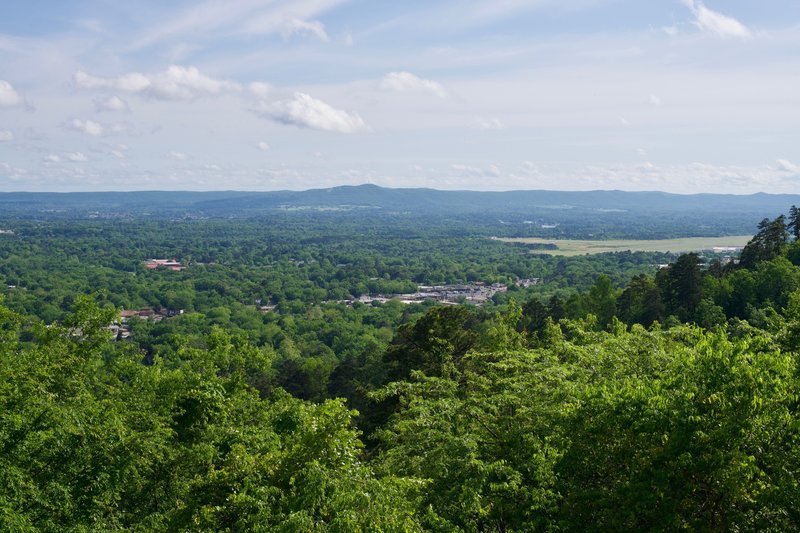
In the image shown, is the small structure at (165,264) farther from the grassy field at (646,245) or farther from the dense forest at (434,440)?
the dense forest at (434,440)

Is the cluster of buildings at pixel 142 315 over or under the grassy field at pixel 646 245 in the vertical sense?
under

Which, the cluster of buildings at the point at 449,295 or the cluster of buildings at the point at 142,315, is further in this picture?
the cluster of buildings at the point at 449,295

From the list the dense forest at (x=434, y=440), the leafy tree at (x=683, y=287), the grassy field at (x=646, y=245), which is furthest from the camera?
the grassy field at (x=646, y=245)

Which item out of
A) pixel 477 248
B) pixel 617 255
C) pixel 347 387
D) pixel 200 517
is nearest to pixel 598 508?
pixel 200 517

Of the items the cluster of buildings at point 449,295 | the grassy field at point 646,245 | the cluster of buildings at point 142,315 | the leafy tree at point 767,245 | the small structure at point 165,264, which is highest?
the leafy tree at point 767,245

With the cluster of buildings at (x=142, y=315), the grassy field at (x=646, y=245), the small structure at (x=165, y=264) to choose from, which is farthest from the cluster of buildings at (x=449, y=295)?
the small structure at (x=165, y=264)

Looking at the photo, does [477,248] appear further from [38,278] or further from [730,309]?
[730,309]

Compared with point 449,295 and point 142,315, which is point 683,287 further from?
point 449,295

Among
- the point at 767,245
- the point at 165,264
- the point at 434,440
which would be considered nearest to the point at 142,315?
the point at 165,264

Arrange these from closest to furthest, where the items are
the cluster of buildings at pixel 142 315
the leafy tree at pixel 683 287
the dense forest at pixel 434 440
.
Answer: the dense forest at pixel 434 440 < the leafy tree at pixel 683 287 < the cluster of buildings at pixel 142 315

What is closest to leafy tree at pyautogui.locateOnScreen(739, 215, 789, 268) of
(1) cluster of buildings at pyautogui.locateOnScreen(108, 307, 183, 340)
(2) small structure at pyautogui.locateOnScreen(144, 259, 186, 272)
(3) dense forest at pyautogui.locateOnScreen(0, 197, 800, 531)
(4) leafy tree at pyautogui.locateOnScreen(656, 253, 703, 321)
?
(4) leafy tree at pyautogui.locateOnScreen(656, 253, 703, 321)

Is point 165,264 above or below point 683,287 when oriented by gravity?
below
